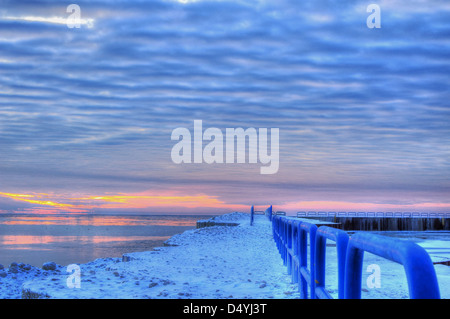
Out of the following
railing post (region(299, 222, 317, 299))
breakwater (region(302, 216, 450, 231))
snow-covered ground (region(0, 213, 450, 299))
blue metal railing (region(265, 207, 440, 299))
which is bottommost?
breakwater (region(302, 216, 450, 231))

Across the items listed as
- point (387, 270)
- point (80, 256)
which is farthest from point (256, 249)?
point (80, 256)

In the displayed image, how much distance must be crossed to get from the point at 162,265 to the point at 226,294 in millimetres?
4459

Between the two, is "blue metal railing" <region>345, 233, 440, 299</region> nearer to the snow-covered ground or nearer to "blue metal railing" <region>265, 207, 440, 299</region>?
"blue metal railing" <region>265, 207, 440, 299</region>

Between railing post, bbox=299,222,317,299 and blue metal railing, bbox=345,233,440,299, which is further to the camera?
railing post, bbox=299,222,317,299

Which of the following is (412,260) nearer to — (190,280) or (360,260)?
(360,260)

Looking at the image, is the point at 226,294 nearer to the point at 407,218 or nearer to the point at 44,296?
the point at 44,296

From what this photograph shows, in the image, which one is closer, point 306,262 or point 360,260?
point 360,260

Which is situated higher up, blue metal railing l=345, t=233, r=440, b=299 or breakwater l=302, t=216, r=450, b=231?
blue metal railing l=345, t=233, r=440, b=299

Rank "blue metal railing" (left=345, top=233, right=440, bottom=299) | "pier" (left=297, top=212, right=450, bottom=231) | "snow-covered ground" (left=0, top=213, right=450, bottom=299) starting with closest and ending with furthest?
"blue metal railing" (left=345, top=233, right=440, bottom=299) → "snow-covered ground" (left=0, top=213, right=450, bottom=299) → "pier" (left=297, top=212, right=450, bottom=231)

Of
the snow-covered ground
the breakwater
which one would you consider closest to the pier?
the breakwater

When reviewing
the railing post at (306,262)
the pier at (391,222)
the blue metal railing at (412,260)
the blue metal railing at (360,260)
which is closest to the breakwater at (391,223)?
the pier at (391,222)

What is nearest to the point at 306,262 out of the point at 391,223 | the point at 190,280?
the point at 190,280

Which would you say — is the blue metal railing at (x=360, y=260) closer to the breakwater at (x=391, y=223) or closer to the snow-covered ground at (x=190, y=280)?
the snow-covered ground at (x=190, y=280)

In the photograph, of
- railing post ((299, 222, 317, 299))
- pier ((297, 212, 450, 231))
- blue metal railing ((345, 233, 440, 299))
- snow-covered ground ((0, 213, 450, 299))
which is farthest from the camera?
pier ((297, 212, 450, 231))
